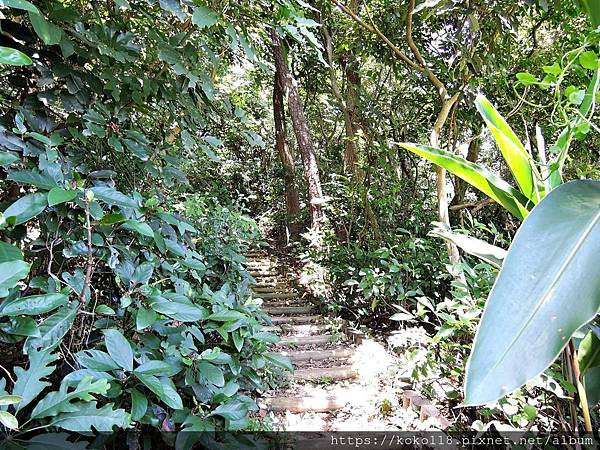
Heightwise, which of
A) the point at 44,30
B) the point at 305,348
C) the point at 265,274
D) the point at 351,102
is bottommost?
the point at 305,348

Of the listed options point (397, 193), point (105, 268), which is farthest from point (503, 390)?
point (397, 193)

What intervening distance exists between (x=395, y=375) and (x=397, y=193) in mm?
2272

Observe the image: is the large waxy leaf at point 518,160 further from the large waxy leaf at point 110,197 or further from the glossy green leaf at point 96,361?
the glossy green leaf at point 96,361

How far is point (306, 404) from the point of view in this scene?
91.1 inches

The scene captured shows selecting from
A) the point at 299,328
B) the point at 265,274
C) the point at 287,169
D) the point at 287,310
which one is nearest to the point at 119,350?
the point at 299,328

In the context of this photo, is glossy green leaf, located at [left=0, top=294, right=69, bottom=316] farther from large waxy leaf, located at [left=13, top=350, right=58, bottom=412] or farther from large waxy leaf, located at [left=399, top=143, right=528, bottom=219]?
large waxy leaf, located at [left=399, top=143, right=528, bottom=219]

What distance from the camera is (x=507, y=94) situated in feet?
12.2

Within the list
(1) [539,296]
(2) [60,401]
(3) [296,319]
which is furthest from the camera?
(3) [296,319]

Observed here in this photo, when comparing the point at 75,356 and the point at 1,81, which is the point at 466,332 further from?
the point at 1,81

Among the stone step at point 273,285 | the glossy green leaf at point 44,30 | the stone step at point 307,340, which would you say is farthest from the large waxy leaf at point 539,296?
the stone step at point 273,285

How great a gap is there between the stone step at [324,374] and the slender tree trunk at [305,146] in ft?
6.44

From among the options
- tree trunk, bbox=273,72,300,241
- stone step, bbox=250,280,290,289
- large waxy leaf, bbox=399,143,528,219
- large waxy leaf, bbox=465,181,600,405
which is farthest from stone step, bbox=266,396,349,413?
tree trunk, bbox=273,72,300,241

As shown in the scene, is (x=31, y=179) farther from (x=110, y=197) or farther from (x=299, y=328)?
(x=299, y=328)

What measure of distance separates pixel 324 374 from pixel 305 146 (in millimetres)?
2903
